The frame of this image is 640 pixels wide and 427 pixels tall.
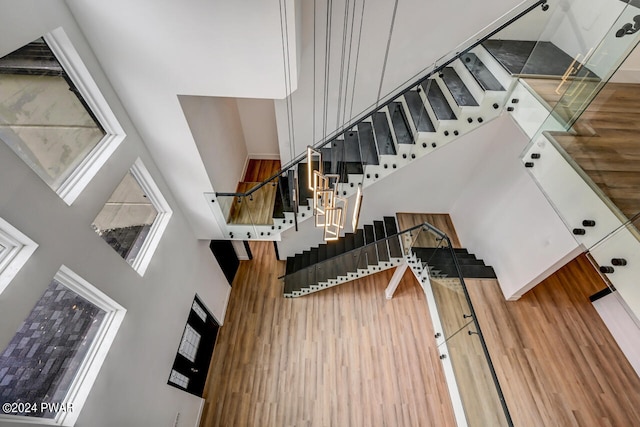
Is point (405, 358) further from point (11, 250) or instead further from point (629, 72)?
point (11, 250)

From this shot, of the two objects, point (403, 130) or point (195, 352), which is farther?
point (195, 352)

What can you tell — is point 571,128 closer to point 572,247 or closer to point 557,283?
point 572,247

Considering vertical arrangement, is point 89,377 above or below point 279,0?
below

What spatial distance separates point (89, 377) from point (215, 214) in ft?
8.16

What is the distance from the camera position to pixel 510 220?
16.4 ft

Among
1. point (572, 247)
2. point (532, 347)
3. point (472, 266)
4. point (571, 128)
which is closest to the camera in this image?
point (571, 128)

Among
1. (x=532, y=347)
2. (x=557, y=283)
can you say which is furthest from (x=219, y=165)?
(x=557, y=283)

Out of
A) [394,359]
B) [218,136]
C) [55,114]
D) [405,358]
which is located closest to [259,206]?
[218,136]

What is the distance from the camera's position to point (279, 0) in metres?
2.51

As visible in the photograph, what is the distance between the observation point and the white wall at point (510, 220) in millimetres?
4223

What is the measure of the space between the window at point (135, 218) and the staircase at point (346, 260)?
2.89 meters

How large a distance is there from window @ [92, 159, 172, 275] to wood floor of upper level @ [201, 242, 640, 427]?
9.65 ft

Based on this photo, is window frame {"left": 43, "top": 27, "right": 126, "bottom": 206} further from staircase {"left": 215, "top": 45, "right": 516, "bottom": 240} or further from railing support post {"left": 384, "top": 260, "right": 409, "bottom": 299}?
railing support post {"left": 384, "top": 260, "right": 409, "bottom": 299}

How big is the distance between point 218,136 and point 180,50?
2147 mm
